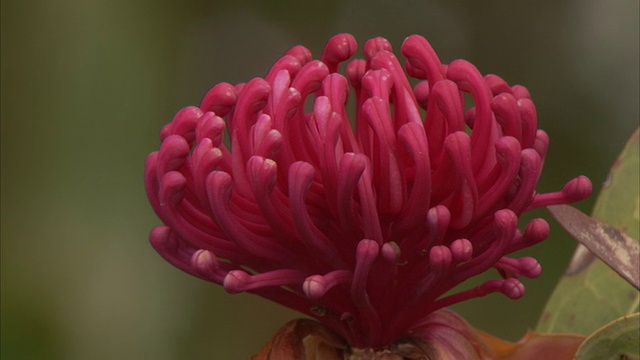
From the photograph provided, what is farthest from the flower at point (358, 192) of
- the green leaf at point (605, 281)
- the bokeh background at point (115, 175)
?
the bokeh background at point (115, 175)

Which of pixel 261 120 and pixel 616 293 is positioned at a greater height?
pixel 261 120

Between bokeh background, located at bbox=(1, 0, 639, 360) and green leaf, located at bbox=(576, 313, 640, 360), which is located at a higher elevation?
green leaf, located at bbox=(576, 313, 640, 360)

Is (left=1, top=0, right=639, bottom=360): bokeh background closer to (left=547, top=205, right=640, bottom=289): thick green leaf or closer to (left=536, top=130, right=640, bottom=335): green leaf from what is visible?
(left=536, top=130, right=640, bottom=335): green leaf

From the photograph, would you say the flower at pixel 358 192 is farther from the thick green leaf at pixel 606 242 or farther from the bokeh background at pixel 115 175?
the bokeh background at pixel 115 175

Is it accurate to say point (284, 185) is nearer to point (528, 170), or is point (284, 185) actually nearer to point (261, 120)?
point (261, 120)

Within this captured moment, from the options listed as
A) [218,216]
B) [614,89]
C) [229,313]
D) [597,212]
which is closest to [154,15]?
[229,313]

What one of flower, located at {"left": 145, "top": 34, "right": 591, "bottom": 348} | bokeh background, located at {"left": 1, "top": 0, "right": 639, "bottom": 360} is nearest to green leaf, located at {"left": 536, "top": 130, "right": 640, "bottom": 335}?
flower, located at {"left": 145, "top": 34, "right": 591, "bottom": 348}
